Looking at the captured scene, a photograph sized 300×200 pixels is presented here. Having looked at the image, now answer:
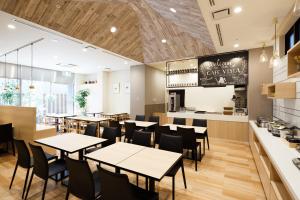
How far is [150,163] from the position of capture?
1.83 metres

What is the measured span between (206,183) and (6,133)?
4883 mm

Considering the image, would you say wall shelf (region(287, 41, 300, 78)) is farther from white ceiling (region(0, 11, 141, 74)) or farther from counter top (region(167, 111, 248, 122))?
white ceiling (region(0, 11, 141, 74))

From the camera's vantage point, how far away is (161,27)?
4.48m

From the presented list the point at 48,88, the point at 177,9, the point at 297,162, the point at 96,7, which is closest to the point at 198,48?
the point at 177,9

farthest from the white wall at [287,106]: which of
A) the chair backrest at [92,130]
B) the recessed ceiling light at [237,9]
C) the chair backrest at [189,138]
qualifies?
the chair backrest at [92,130]

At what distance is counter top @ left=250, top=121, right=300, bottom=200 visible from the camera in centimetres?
126

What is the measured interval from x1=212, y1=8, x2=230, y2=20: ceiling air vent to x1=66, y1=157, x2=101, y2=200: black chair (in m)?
3.06

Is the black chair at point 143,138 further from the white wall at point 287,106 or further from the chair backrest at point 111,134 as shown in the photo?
the white wall at point 287,106

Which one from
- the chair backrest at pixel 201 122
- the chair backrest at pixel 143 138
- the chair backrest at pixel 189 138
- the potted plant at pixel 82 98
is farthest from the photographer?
the potted plant at pixel 82 98

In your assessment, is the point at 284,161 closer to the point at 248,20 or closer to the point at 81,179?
the point at 81,179

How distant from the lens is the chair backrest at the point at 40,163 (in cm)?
205

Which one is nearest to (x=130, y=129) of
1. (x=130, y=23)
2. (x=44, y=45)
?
(x=130, y=23)

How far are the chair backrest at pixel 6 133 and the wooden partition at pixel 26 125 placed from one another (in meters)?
0.13

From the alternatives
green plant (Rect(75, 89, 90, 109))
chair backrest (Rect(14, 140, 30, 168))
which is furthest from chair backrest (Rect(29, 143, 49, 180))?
green plant (Rect(75, 89, 90, 109))
